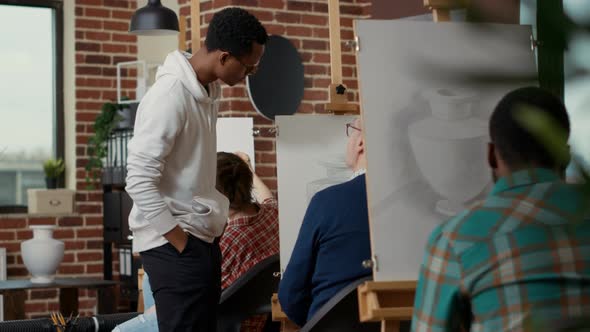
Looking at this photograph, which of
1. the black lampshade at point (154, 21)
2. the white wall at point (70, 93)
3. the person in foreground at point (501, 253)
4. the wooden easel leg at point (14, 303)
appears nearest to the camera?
the person in foreground at point (501, 253)

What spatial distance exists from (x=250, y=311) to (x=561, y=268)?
202 cm

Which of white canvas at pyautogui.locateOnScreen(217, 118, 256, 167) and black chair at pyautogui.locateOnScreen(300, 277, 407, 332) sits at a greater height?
white canvas at pyautogui.locateOnScreen(217, 118, 256, 167)

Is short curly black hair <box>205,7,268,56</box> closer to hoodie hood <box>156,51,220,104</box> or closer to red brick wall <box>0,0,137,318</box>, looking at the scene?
hoodie hood <box>156,51,220,104</box>

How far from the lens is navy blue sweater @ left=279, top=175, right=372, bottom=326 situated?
247 centimetres

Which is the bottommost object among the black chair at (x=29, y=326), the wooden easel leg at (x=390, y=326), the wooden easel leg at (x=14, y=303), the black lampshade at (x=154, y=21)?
the wooden easel leg at (x=14, y=303)

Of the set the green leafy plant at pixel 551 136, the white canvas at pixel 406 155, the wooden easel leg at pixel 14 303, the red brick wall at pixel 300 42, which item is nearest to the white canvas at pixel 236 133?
the red brick wall at pixel 300 42

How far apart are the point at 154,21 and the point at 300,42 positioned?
0.90m

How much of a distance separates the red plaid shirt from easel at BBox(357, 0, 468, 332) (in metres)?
1.08

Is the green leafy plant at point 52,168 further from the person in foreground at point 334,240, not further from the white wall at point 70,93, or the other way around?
the person in foreground at point 334,240

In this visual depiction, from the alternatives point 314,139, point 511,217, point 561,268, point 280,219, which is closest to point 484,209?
point 511,217

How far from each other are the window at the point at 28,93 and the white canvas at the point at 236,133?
8.87 ft

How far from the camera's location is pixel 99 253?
6727 millimetres

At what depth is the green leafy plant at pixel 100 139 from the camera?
6504 millimetres

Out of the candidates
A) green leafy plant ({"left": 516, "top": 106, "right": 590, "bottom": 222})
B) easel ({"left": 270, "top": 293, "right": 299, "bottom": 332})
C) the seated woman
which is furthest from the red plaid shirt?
green leafy plant ({"left": 516, "top": 106, "right": 590, "bottom": 222})
